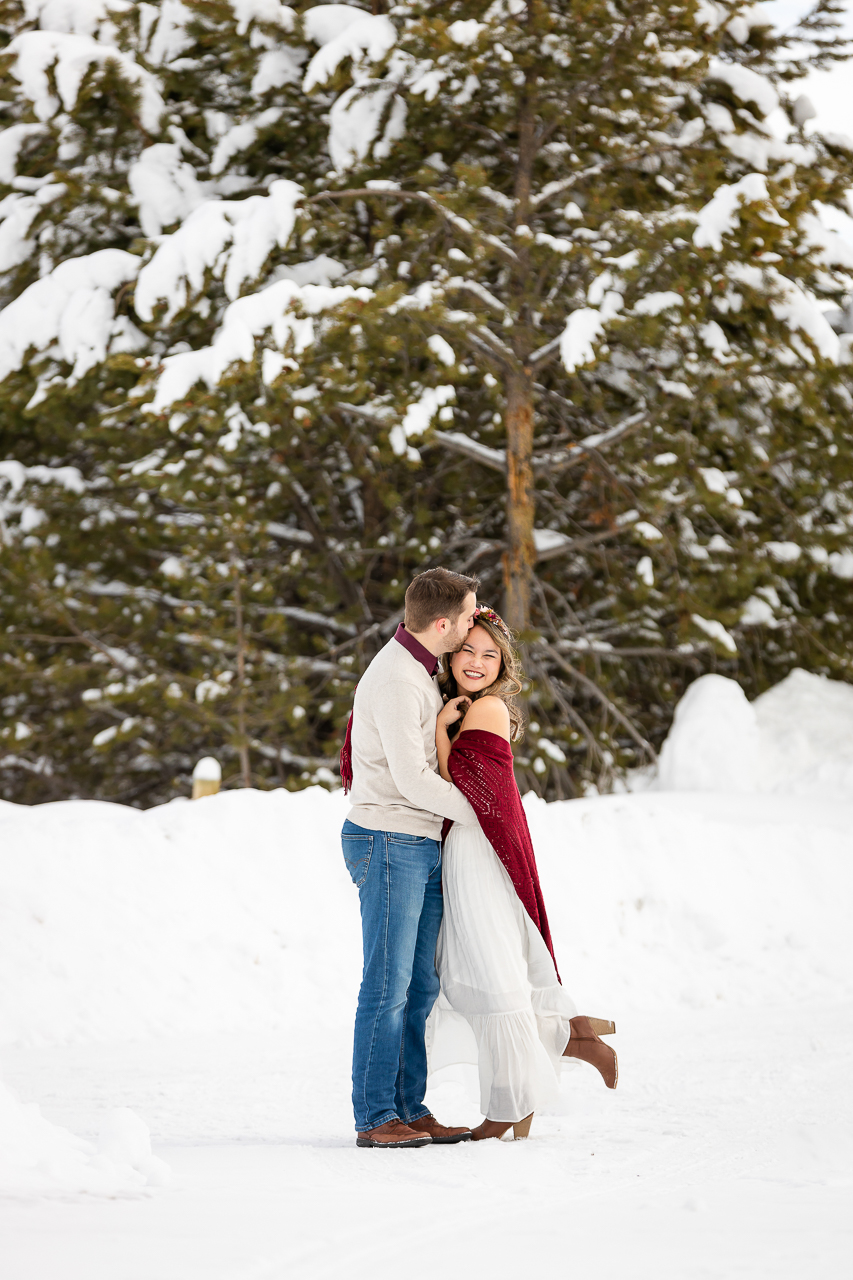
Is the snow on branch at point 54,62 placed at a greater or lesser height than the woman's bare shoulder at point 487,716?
greater

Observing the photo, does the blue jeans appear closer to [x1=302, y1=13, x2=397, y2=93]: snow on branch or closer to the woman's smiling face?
the woman's smiling face

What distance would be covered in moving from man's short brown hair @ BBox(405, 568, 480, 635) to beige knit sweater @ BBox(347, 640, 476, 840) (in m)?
0.10

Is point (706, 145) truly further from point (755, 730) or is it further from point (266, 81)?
point (755, 730)

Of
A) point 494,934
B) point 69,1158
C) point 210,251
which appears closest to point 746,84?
point 210,251

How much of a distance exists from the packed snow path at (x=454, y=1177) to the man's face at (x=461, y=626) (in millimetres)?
1551

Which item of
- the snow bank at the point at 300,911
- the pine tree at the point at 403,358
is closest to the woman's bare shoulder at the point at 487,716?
the snow bank at the point at 300,911

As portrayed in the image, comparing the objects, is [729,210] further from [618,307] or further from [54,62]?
[54,62]

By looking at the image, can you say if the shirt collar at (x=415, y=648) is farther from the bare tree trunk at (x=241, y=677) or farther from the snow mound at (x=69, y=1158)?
the bare tree trunk at (x=241, y=677)

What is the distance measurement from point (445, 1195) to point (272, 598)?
796 centimetres

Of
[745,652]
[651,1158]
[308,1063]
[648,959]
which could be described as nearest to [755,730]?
[745,652]

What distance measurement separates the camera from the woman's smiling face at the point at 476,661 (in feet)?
12.8

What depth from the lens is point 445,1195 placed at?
295 cm

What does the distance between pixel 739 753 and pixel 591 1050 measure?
585 centimetres

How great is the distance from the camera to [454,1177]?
313cm
